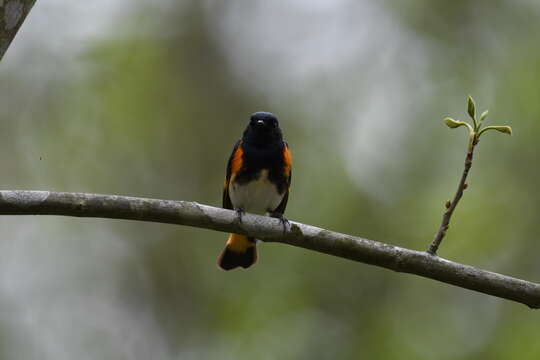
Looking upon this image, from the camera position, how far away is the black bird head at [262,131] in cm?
512

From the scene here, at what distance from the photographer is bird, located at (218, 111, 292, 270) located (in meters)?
4.97

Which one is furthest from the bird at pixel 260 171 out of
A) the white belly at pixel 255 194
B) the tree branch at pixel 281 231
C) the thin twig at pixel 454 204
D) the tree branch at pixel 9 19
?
the tree branch at pixel 9 19

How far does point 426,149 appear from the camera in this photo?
8.98 metres

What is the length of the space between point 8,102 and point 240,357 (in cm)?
517

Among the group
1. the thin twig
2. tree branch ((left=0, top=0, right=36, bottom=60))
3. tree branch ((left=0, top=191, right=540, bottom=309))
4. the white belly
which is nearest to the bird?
the white belly

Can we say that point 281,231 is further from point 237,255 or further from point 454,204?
point 237,255

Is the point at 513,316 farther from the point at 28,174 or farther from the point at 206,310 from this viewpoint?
the point at 28,174

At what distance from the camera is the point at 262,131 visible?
5.17 m

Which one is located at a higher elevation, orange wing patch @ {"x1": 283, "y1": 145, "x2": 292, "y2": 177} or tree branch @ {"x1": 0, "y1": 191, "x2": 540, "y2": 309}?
tree branch @ {"x1": 0, "y1": 191, "x2": 540, "y2": 309}

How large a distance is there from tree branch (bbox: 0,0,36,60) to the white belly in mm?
2770

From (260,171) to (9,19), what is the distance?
2.84 m

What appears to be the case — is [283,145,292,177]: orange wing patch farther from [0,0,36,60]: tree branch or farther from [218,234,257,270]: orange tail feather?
[0,0,36,60]: tree branch

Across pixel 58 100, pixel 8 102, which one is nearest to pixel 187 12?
pixel 58 100

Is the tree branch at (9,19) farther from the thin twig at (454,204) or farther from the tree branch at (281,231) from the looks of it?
the thin twig at (454,204)
